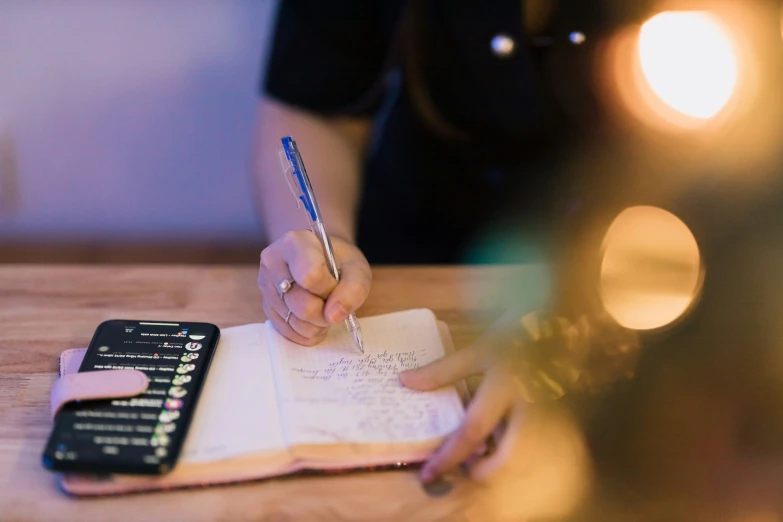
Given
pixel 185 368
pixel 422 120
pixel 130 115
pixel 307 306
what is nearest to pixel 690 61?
pixel 422 120

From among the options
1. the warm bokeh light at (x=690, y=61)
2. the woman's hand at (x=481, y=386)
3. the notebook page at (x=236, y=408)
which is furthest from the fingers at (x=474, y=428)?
the warm bokeh light at (x=690, y=61)

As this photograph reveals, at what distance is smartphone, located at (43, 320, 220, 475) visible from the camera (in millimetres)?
473

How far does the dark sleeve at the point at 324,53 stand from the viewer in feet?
2.86

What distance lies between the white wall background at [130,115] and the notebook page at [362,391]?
2.04ft

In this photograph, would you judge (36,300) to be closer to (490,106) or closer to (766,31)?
(490,106)

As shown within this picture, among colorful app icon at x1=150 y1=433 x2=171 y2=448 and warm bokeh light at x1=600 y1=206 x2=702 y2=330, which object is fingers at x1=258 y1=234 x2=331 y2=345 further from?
warm bokeh light at x1=600 y1=206 x2=702 y2=330

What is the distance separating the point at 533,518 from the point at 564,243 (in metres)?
0.43

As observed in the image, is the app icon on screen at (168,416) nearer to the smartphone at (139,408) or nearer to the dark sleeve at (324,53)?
the smartphone at (139,408)

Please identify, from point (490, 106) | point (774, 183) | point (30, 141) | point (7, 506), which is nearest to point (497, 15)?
point (490, 106)

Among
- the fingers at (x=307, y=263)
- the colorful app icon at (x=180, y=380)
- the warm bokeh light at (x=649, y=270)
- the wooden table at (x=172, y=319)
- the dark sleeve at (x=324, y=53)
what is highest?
the dark sleeve at (x=324, y=53)

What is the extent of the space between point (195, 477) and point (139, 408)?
73 millimetres

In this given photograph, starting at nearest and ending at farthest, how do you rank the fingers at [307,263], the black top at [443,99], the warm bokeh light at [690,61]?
the fingers at [307,263] → the warm bokeh light at [690,61] → the black top at [443,99]

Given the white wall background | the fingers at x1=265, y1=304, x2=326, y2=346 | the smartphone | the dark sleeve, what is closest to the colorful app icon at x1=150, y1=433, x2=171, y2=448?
the smartphone

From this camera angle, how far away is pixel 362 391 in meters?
0.55
